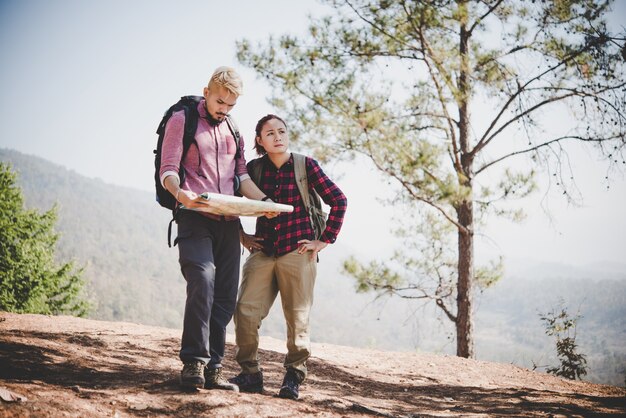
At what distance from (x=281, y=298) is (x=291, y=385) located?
493 millimetres

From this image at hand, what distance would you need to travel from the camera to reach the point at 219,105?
223cm

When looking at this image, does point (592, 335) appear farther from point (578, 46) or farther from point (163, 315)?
point (163, 315)

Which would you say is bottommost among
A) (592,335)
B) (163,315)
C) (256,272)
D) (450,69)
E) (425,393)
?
(163,315)

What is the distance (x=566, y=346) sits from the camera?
5.81 meters

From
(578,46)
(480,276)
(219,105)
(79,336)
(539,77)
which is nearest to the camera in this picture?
(219,105)

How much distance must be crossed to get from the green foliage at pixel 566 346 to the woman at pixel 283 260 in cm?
496

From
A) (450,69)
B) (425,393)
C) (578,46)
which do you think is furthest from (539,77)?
(425,393)

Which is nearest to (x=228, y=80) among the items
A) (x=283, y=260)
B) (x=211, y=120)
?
(x=211, y=120)

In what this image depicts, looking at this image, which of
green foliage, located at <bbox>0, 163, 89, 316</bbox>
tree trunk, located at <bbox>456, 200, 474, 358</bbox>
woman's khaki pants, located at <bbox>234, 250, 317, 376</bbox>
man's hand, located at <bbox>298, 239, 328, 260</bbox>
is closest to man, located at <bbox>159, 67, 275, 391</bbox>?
woman's khaki pants, located at <bbox>234, 250, 317, 376</bbox>

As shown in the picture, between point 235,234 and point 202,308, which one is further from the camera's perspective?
point 235,234

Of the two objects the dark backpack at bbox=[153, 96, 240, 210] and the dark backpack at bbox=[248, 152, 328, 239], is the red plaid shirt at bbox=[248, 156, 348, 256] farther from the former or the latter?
the dark backpack at bbox=[153, 96, 240, 210]

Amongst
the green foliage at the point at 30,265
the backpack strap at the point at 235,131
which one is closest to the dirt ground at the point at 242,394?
the backpack strap at the point at 235,131

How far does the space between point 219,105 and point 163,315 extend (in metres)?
91.5

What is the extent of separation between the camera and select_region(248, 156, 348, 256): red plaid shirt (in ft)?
7.98
